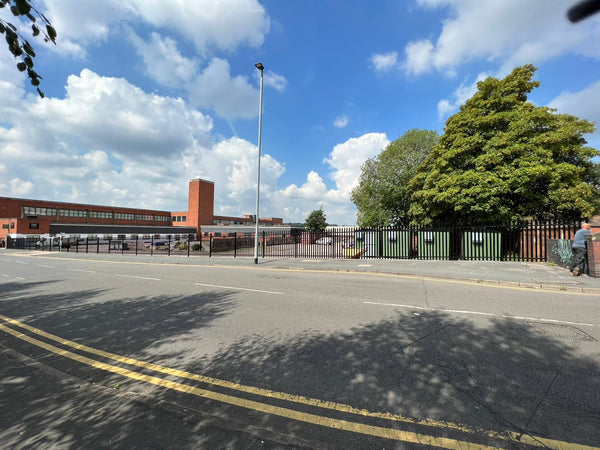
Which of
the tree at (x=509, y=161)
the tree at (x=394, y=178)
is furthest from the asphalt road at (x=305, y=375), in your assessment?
the tree at (x=394, y=178)

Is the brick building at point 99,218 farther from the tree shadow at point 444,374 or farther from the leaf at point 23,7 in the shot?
the tree shadow at point 444,374

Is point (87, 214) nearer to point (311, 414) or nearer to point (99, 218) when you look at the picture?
point (99, 218)

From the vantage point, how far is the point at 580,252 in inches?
361

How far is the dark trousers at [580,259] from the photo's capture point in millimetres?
9166

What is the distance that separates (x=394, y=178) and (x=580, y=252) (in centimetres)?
2150

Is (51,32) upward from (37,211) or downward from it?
downward

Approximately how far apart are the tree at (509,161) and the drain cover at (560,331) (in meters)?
14.3

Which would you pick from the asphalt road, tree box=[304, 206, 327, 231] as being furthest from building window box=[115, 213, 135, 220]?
the asphalt road

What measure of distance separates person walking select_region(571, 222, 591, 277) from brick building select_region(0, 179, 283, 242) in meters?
65.4

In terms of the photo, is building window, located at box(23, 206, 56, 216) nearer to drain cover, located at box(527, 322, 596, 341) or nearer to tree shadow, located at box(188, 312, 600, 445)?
tree shadow, located at box(188, 312, 600, 445)

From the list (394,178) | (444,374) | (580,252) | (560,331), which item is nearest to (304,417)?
(444,374)

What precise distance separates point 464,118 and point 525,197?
6779 mm

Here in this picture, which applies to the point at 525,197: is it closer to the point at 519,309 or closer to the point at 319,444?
the point at 519,309

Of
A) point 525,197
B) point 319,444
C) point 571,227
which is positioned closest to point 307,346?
point 319,444
